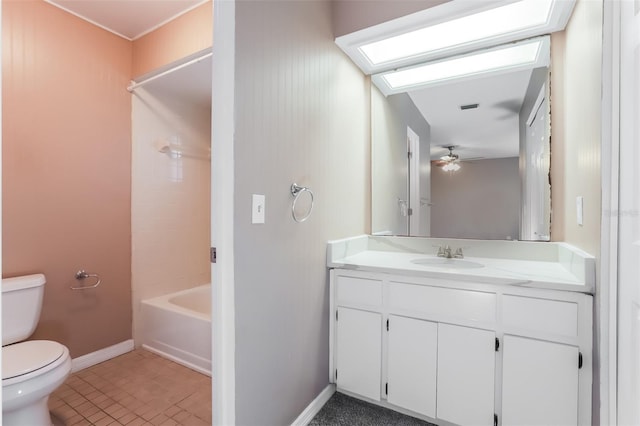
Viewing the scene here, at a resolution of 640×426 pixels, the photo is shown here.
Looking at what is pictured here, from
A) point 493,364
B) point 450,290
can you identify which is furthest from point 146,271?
point 493,364

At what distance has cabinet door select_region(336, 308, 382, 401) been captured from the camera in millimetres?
1874

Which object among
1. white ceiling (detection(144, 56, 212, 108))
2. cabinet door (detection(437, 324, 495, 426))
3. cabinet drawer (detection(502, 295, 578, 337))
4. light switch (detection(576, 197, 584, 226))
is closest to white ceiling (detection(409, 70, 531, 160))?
light switch (detection(576, 197, 584, 226))

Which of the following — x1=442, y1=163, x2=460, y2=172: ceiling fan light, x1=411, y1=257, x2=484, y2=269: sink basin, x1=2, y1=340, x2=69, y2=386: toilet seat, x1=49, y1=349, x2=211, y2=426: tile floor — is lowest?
x1=49, y1=349, x2=211, y2=426: tile floor

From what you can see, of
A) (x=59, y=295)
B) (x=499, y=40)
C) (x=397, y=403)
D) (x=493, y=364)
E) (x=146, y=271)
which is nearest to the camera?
(x=493, y=364)

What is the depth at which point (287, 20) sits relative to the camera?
1.69m

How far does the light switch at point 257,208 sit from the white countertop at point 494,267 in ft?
2.03

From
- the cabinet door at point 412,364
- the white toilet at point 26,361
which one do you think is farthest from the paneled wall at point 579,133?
the white toilet at point 26,361

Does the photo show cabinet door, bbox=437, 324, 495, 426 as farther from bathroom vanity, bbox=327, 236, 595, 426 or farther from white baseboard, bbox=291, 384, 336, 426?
white baseboard, bbox=291, 384, 336, 426

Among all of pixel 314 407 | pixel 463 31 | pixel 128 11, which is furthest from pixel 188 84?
pixel 314 407

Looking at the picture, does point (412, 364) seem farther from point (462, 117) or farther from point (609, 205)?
point (462, 117)

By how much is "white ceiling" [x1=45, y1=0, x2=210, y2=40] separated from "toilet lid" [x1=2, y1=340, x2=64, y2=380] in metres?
2.14

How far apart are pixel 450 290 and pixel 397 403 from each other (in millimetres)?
686

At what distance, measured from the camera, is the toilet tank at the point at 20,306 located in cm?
193

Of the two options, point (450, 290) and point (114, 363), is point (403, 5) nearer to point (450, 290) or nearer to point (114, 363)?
point (450, 290)
